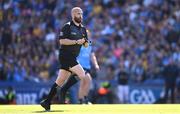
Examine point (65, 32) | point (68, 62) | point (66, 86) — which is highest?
point (65, 32)

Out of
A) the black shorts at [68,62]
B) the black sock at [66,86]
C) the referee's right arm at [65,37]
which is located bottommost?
the black sock at [66,86]

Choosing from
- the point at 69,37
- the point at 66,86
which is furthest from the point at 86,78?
the point at 69,37

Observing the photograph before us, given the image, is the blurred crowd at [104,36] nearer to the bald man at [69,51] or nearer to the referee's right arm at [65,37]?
the bald man at [69,51]

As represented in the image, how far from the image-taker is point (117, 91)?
2898 centimetres

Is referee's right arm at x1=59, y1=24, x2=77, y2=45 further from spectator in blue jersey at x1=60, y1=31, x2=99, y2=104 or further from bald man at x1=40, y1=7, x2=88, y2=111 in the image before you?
spectator in blue jersey at x1=60, y1=31, x2=99, y2=104

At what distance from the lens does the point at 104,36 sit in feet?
104

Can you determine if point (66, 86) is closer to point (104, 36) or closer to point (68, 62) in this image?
point (68, 62)

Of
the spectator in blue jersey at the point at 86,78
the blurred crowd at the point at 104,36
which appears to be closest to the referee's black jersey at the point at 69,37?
the spectator in blue jersey at the point at 86,78

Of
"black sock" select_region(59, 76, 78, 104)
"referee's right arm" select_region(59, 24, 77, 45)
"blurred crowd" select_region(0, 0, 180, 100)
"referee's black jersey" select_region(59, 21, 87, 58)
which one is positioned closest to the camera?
"referee's right arm" select_region(59, 24, 77, 45)

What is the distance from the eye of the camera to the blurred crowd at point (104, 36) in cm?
2966

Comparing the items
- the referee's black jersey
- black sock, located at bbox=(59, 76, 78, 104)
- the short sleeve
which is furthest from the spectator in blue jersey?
the short sleeve

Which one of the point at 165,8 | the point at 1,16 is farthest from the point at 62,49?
the point at 1,16

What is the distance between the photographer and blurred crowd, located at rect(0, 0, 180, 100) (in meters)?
29.7
